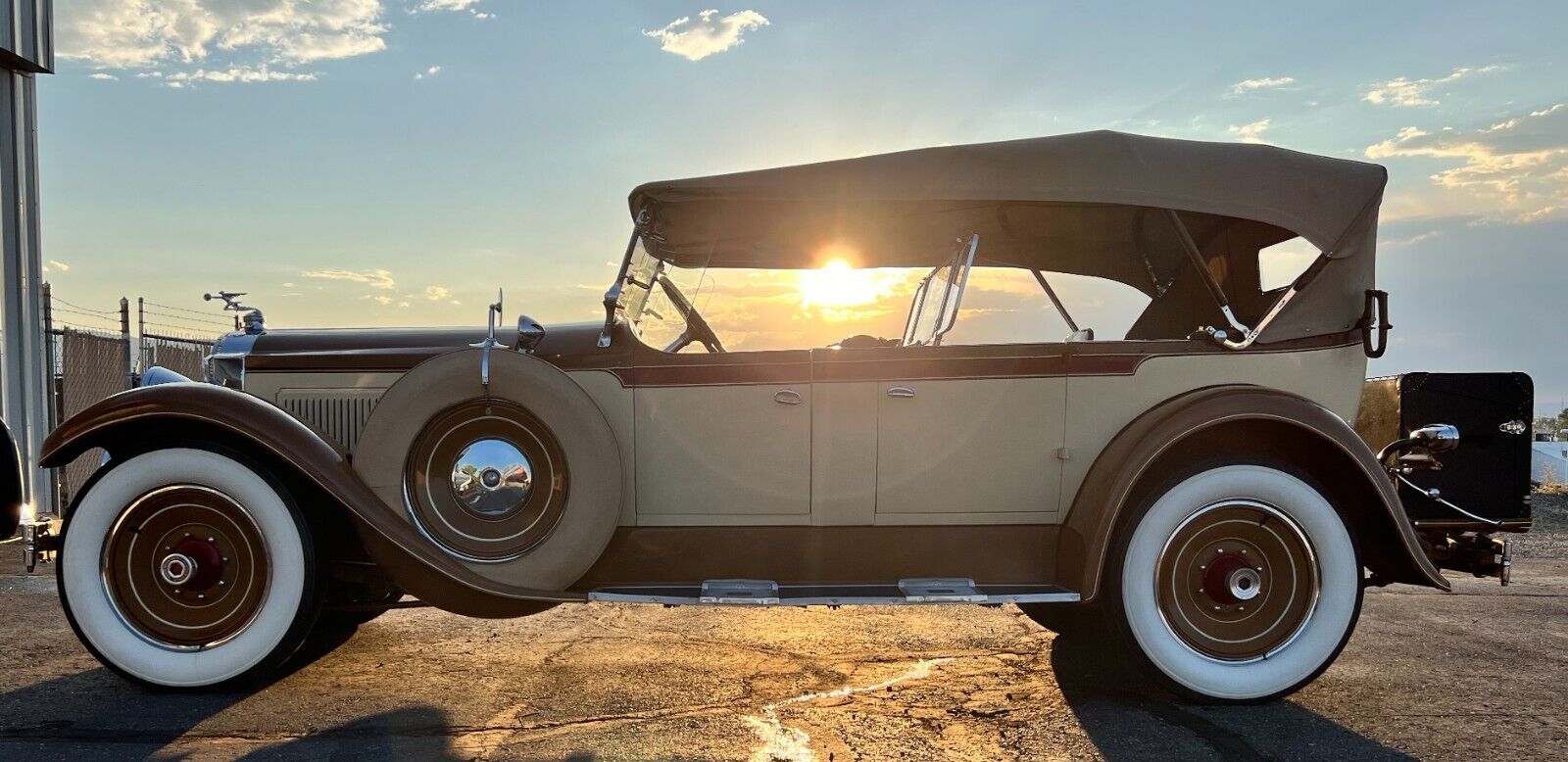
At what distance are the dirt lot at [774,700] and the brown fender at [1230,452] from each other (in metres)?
0.50

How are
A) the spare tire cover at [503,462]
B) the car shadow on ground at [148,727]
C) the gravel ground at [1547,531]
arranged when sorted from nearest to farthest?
the car shadow on ground at [148,727]
the spare tire cover at [503,462]
the gravel ground at [1547,531]

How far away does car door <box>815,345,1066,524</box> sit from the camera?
3568 millimetres

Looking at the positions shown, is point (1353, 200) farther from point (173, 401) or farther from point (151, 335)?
point (151, 335)

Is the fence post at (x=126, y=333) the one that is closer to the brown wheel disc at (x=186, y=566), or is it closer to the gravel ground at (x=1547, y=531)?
the brown wheel disc at (x=186, y=566)

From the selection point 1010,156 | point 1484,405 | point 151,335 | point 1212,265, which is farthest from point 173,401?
point 151,335

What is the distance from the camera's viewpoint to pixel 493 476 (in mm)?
3520

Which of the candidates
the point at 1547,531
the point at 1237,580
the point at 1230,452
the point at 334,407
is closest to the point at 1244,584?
the point at 1237,580

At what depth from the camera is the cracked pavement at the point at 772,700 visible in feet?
9.27

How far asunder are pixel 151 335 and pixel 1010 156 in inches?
358

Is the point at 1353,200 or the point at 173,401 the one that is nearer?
the point at 173,401

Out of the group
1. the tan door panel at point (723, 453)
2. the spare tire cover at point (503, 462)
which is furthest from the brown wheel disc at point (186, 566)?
the tan door panel at point (723, 453)

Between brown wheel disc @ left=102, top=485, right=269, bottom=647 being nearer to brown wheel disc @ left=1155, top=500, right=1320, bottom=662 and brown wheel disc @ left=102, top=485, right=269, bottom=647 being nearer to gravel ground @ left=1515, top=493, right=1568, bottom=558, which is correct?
brown wheel disc @ left=1155, top=500, right=1320, bottom=662

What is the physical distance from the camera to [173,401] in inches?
131

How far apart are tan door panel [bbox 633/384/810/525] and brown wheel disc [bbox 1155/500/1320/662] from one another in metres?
1.47
